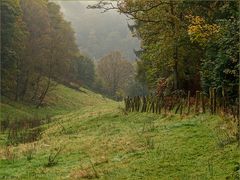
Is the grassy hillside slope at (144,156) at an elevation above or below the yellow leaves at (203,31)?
below

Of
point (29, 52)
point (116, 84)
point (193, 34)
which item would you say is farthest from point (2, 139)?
point (116, 84)

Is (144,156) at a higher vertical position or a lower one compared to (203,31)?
lower

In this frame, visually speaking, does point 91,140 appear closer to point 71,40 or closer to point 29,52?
point 29,52

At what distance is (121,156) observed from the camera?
615 inches

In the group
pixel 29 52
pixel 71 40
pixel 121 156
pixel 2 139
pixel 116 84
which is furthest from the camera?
pixel 116 84

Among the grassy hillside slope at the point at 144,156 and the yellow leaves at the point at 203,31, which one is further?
the yellow leaves at the point at 203,31

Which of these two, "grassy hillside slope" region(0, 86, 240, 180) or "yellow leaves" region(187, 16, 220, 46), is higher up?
"yellow leaves" region(187, 16, 220, 46)

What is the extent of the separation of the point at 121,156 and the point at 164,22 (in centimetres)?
2036

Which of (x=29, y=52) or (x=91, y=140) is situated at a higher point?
(x=29, y=52)

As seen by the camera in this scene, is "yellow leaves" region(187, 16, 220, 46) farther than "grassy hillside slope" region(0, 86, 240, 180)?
Yes

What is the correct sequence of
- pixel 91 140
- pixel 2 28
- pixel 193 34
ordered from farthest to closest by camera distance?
pixel 2 28
pixel 193 34
pixel 91 140

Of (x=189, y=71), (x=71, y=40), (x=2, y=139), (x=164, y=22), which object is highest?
(x=71, y=40)

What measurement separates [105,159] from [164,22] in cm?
2084

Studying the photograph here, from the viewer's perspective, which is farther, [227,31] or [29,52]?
[29,52]
